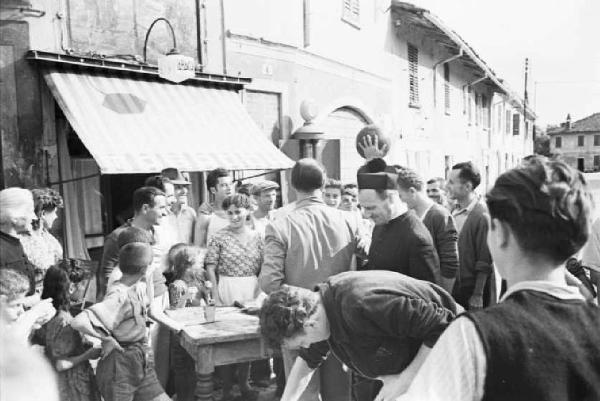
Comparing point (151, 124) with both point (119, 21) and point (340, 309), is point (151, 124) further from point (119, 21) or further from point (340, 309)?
point (340, 309)

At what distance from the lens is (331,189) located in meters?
6.04

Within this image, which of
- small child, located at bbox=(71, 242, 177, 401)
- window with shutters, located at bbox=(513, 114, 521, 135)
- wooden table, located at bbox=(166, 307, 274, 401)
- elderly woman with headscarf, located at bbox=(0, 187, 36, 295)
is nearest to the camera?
small child, located at bbox=(71, 242, 177, 401)

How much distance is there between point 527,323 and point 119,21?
21.6ft

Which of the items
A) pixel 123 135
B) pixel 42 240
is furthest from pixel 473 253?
pixel 123 135

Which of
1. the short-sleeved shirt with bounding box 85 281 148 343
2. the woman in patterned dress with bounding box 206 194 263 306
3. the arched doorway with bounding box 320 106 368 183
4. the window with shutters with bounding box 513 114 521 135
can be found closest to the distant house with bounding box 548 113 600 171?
the window with shutters with bounding box 513 114 521 135

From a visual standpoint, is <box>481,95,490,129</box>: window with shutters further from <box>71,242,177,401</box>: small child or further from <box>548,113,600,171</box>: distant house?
<box>548,113,600,171</box>: distant house

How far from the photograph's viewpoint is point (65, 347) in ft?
10.5

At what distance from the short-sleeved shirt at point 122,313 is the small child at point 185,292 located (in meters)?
0.80

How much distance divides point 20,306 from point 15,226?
85cm

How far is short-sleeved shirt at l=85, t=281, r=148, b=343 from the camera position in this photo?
3178mm

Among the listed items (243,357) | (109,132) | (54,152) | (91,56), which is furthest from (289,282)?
(91,56)

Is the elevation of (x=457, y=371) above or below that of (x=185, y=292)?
above

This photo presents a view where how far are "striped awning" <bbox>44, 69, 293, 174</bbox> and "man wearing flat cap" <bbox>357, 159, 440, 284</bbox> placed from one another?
3.29 meters

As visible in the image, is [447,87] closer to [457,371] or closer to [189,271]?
[189,271]
